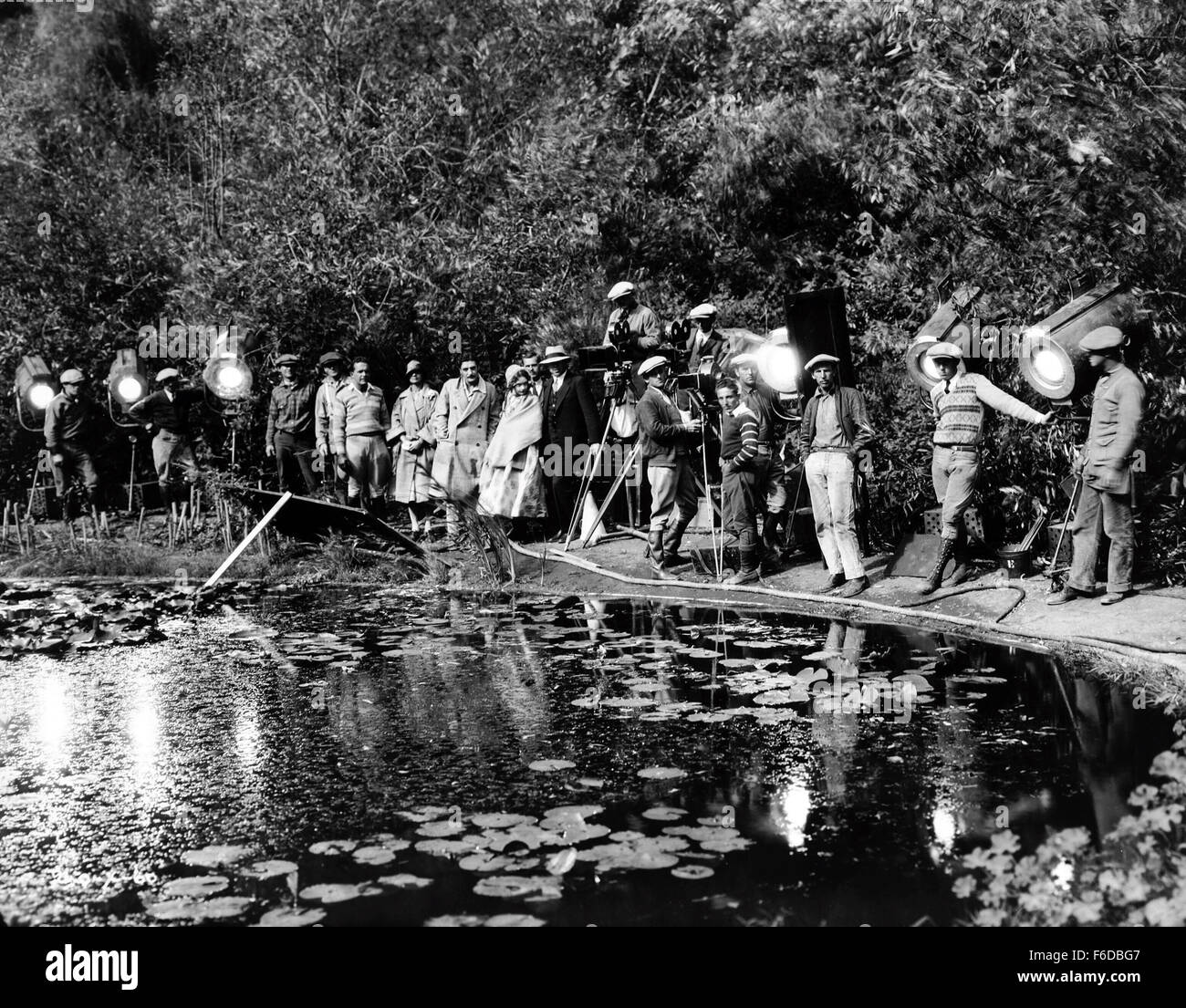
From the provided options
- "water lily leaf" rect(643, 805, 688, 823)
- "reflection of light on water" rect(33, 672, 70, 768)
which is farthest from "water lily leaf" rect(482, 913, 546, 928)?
"reflection of light on water" rect(33, 672, 70, 768)

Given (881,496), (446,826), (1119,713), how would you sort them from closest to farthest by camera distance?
(446,826) < (1119,713) < (881,496)

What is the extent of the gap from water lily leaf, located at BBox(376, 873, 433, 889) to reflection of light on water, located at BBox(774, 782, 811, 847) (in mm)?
1365

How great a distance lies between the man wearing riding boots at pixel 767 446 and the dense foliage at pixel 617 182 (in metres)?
0.93

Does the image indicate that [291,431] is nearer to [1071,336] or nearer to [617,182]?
[617,182]

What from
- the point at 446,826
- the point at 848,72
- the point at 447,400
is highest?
the point at 848,72

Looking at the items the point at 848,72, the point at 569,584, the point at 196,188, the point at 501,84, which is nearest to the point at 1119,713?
the point at 569,584

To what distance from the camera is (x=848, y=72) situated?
17.5 meters

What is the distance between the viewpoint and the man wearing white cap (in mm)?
19344

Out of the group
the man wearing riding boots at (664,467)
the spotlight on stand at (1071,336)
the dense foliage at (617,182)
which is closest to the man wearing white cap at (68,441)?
the dense foliage at (617,182)

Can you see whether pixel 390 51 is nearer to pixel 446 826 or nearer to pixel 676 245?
pixel 676 245

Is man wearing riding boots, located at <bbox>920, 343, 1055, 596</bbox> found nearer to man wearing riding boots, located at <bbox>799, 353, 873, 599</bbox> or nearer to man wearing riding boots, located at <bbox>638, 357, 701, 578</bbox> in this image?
man wearing riding boots, located at <bbox>799, 353, 873, 599</bbox>

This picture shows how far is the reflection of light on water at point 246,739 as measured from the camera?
6891 mm

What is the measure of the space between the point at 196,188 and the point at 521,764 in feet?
74.0
